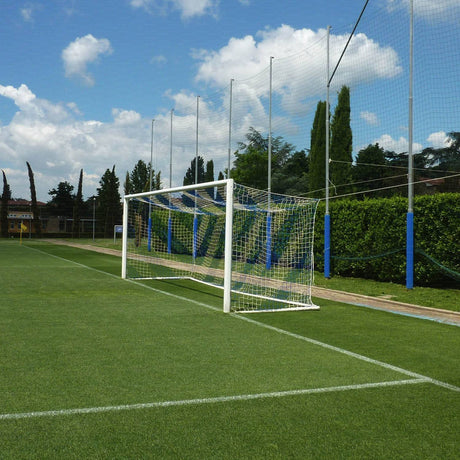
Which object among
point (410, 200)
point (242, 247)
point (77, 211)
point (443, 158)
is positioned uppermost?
point (443, 158)

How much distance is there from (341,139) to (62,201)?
4531 centimetres

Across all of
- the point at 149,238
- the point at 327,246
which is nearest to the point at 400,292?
the point at 327,246

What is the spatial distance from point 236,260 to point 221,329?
7.39 metres

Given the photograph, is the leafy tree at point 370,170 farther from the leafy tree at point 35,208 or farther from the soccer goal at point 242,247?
the leafy tree at point 35,208

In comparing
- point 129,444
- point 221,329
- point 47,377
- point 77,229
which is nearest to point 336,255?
point 221,329

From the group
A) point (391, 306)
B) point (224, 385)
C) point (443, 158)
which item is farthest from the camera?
point (443, 158)

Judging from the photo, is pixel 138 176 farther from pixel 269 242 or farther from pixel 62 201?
pixel 269 242

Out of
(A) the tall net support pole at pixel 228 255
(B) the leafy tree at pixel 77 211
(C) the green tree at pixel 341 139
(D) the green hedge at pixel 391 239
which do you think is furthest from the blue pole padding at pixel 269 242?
(B) the leafy tree at pixel 77 211

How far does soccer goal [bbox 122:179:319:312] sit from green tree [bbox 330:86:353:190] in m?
13.6

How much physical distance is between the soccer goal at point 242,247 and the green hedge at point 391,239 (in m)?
1.64

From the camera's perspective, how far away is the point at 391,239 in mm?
13141

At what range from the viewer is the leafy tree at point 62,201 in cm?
5881

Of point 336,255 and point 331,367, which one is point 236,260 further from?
point 331,367

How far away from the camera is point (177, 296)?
35.0ft
